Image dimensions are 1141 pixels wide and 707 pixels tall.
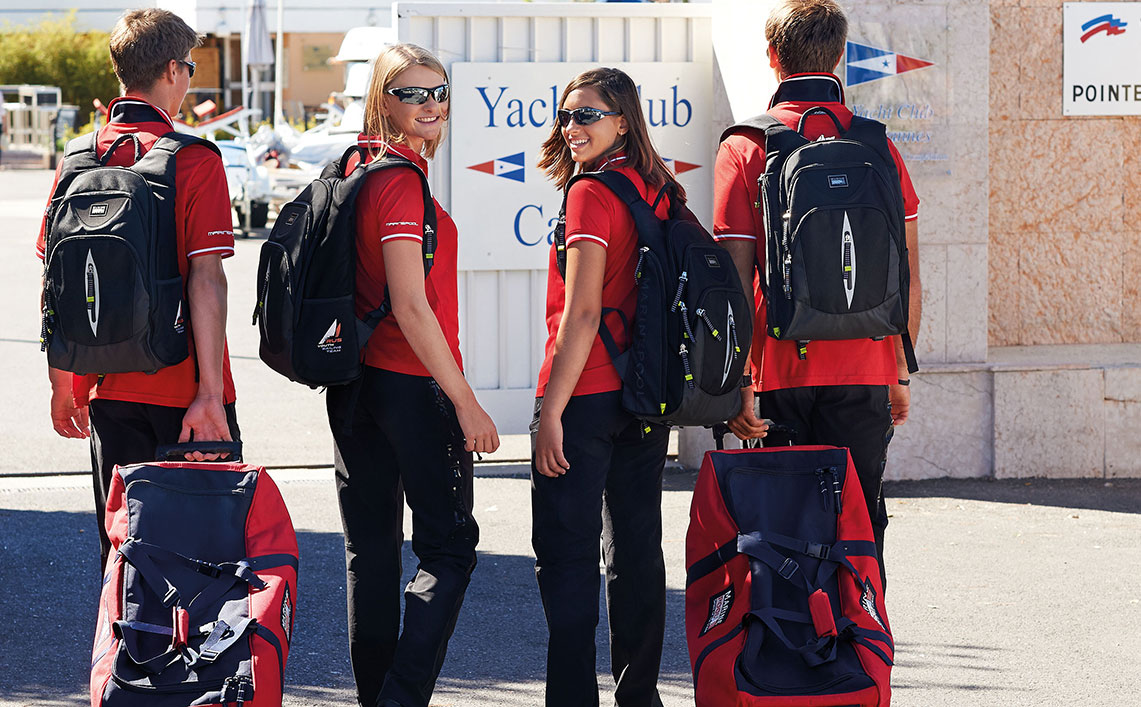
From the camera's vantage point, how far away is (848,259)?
12.4 feet

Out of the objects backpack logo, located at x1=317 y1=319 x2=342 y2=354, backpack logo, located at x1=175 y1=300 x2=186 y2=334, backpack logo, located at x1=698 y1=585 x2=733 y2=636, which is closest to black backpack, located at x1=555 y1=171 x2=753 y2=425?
backpack logo, located at x1=698 y1=585 x2=733 y2=636

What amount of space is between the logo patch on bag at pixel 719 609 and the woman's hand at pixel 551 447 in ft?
1.71

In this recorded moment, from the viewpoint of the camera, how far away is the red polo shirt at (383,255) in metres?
3.57

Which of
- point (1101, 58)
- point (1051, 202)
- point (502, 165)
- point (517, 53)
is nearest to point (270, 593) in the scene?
point (502, 165)

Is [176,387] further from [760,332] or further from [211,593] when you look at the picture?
[760,332]

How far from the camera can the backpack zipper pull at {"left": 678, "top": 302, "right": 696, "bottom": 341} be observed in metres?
3.59

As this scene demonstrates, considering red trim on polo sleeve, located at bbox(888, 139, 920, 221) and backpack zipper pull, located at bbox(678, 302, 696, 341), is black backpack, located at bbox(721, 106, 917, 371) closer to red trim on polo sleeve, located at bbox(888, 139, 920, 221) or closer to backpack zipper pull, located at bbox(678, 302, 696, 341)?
red trim on polo sleeve, located at bbox(888, 139, 920, 221)

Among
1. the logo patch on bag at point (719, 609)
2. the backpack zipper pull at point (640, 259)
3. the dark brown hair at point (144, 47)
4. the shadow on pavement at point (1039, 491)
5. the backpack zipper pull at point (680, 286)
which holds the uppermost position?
the dark brown hair at point (144, 47)

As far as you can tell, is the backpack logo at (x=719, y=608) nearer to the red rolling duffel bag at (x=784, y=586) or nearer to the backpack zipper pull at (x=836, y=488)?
the red rolling duffel bag at (x=784, y=586)

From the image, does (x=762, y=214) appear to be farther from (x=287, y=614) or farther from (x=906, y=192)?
(x=287, y=614)

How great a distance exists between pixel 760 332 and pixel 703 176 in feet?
11.6

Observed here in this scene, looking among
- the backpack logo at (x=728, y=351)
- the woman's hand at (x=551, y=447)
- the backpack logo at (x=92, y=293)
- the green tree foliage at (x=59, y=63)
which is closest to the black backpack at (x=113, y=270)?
the backpack logo at (x=92, y=293)

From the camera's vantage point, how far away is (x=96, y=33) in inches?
1970

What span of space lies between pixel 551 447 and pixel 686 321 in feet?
1.58
